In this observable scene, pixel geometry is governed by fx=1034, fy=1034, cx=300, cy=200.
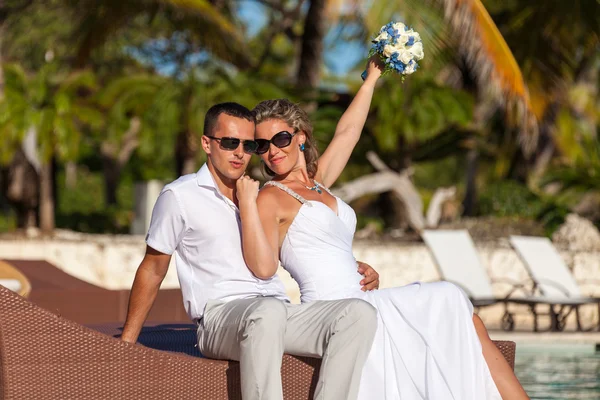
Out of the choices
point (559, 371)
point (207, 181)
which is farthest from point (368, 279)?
point (559, 371)

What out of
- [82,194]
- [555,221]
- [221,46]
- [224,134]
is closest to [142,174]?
[82,194]

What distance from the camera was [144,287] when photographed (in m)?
3.99

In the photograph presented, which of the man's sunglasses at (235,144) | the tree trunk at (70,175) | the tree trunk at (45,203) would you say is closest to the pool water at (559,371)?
the man's sunglasses at (235,144)

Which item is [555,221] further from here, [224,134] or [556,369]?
[224,134]

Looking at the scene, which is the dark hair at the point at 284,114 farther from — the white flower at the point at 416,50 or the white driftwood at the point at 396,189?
the white driftwood at the point at 396,189

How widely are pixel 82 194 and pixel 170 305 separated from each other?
1185 inches

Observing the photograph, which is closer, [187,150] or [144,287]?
[144,287]

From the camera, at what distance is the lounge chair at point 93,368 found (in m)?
3.61

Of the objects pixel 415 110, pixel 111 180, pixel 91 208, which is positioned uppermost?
pixel 415 110

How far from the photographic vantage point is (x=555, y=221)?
612 inches

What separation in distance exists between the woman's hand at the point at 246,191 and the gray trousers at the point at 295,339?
14.6 inches

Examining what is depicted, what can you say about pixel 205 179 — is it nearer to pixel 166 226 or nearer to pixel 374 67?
pixel 166 226

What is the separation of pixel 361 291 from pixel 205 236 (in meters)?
0.67

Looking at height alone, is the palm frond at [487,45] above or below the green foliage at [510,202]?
above
